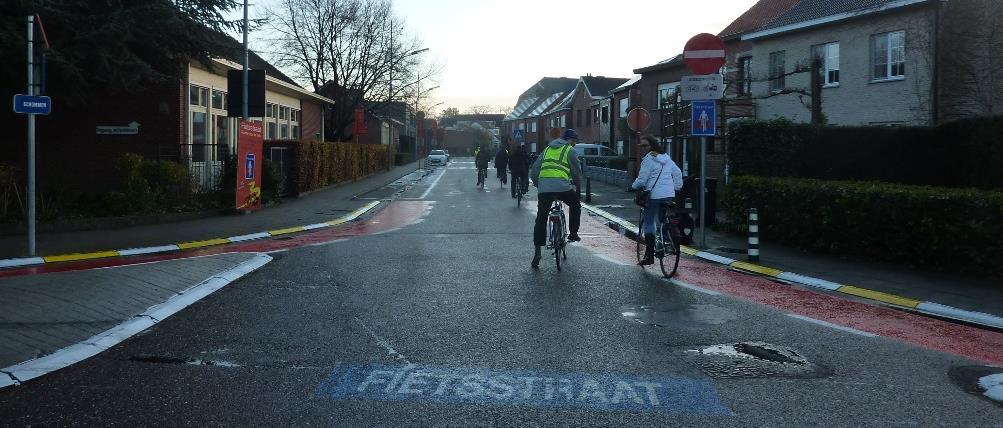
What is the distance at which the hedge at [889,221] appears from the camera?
989 centimetres

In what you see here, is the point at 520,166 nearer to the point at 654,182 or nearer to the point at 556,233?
the point at 556,233

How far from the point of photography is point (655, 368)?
5863 mm

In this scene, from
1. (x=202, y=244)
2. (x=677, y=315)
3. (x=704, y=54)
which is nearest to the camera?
(x=677, y=315)

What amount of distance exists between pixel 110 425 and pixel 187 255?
332 inches

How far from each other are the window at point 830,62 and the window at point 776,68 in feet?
6.26

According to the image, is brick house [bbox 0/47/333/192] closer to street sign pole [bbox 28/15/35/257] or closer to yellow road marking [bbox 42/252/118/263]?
yellow road marking [bbox 42/252/118/263]

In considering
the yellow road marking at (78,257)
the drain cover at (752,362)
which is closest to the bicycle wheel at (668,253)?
the drain cover at (752,362)

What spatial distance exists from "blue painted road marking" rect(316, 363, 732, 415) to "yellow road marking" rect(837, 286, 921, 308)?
4.24 metres

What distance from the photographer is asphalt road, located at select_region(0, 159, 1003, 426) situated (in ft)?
15.8

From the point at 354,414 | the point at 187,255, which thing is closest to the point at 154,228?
the point at 187,255

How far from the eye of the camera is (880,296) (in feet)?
30.1

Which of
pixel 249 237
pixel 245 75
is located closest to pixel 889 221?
pixel 249 237

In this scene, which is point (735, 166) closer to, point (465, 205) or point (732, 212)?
point (732, 212)

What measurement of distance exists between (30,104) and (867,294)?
1071 cm
